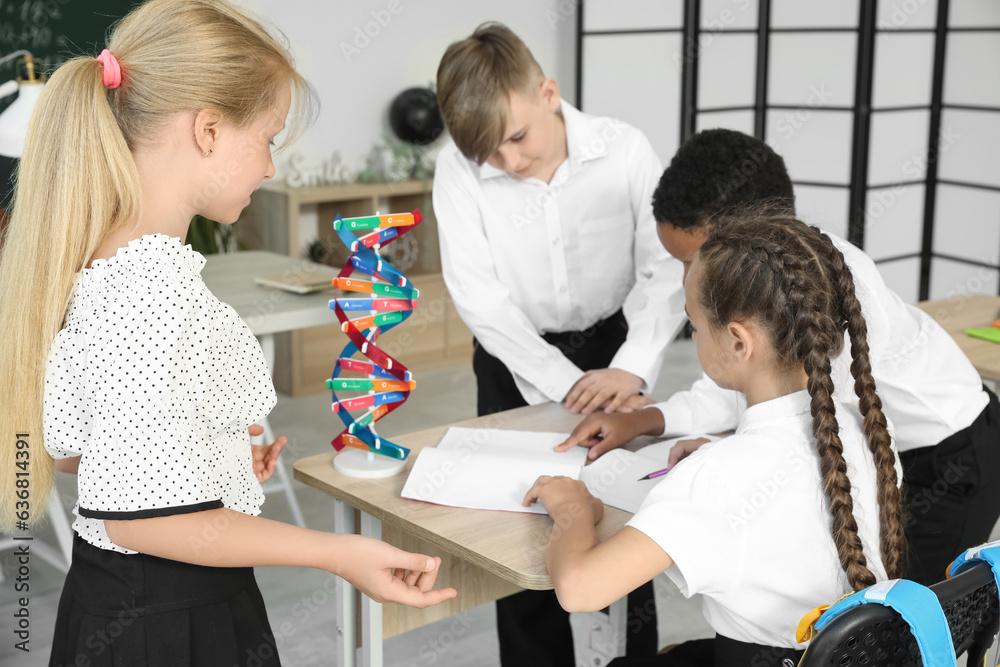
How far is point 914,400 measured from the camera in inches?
61.3

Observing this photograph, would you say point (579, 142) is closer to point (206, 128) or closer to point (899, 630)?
point (206, 128)

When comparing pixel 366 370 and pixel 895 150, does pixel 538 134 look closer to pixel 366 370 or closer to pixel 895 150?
pixel 366 370

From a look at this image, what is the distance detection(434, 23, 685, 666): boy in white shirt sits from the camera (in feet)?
6.34

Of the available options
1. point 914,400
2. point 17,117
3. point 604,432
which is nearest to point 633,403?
point 604,432

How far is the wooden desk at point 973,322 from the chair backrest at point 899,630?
4.38 ft

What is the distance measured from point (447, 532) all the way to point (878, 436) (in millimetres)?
562

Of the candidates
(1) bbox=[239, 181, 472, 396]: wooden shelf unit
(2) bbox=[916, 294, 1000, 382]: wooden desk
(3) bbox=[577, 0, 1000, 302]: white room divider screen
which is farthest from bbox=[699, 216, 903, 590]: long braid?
(3) bbox=[577, 0, 1000, 302]: white room divider screen

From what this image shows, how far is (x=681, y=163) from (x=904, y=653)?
931 mm

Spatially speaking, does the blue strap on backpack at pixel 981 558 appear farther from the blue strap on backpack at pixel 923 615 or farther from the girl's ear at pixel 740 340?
the girl's ear at pixel 740 340

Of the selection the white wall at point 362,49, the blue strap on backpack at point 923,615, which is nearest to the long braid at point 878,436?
the blue strap on backpack at point 923,615

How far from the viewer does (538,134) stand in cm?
195

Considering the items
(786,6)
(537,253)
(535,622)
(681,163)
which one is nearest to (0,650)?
(535,622)

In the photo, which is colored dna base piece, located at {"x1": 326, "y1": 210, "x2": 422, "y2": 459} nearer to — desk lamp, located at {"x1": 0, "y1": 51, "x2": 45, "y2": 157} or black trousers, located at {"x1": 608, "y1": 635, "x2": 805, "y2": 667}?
black trousers, located at {"x1": 608, "y1": 635, "x2": 805, "y2": 667}

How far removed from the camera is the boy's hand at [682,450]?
153 cm
